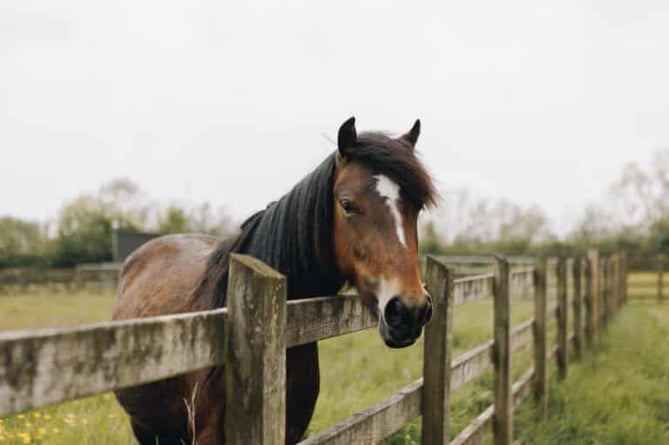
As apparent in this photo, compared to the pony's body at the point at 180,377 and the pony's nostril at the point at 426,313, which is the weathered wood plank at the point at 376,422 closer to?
the pony's body at the point at 180,377

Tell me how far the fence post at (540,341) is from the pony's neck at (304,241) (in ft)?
11.8

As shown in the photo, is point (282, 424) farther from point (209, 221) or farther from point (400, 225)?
point (209, 221)

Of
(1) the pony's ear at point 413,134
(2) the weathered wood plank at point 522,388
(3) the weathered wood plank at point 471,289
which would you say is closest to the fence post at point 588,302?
(2) the weathered wood plank at point 522,388

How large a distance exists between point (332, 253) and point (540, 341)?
3983 mm

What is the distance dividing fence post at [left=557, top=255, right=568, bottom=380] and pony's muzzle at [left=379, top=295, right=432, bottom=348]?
5.68m

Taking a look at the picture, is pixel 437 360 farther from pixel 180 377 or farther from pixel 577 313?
pixel 577 313

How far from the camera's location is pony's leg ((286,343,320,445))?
2697 mm

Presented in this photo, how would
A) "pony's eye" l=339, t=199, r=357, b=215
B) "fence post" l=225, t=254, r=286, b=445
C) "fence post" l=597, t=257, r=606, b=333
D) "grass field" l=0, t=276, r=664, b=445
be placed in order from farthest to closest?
"fence post" l=597, t=257, r=606, b=333
"grass field" l=0, t=276, r=664, b=445
"pony's eye" l=339, t=199, r=357, b=215
"fence post" l=225, t=254, r=286, b=445

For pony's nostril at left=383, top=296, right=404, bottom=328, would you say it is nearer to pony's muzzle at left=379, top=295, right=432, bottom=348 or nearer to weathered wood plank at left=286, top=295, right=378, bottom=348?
pony's muzzle at left=379, top=295, right=432, bottom=348

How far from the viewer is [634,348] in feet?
29.8

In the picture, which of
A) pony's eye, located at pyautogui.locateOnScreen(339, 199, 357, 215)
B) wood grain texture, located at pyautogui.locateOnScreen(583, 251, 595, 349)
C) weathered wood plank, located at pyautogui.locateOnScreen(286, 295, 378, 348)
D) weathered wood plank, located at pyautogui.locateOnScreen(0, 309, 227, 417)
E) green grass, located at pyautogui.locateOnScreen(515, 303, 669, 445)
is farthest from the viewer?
wood grain texture, located at pyautogui.locateOnScreen(583, 251, 595, 349)

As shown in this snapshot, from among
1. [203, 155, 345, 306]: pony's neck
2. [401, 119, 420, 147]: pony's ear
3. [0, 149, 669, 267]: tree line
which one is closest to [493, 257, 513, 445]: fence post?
[401, 119, 420, 147]: pony's ear

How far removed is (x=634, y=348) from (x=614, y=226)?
145 feet

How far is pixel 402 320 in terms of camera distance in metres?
2.19
